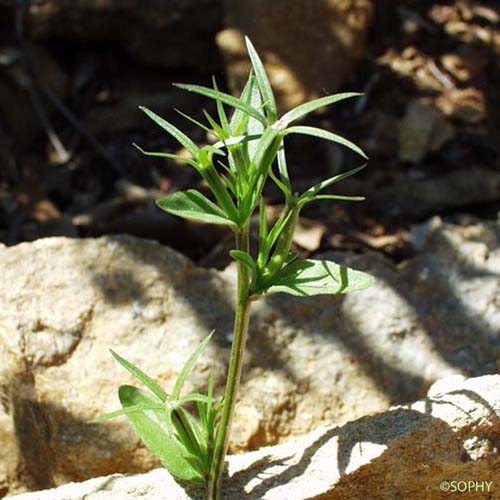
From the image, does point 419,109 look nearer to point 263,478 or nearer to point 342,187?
point 342,187

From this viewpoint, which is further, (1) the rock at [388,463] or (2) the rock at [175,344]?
(2) the rock at [175,344]

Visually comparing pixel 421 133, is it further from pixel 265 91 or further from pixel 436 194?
pixel 265 91

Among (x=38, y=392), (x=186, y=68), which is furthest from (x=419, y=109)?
(x=38, y=392)

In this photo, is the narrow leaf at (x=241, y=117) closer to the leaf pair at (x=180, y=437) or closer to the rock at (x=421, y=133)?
the leaf pair at (x=180, y=437)

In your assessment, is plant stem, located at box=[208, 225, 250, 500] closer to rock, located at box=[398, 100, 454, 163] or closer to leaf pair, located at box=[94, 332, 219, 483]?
leaf pair, located at box=[94, 332, 219, 483]

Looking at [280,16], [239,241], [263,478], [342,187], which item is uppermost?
[239,241]

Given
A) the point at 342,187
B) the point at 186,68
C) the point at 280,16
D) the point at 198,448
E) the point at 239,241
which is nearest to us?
the point at 239,241

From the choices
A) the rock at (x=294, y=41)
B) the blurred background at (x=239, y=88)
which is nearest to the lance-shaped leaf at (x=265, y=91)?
the blurred background at (x=239, y=88)
